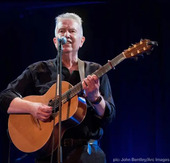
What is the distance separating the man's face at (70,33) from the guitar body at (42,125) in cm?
43

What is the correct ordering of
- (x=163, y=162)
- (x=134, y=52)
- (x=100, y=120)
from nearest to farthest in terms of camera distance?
(x=134, y=52)
(x=100, y=120)
(x=163, y=162)

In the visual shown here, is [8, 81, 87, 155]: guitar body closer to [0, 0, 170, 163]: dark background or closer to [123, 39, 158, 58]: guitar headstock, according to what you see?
[123, 39, 158, 58]: guitar headstock

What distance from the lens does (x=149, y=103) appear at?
158 inches

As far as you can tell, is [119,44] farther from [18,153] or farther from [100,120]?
[18,153]

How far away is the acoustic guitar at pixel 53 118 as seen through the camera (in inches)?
91.3

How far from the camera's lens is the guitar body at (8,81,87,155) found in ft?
7.78

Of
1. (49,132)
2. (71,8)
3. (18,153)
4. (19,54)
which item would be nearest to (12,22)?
(19,54)

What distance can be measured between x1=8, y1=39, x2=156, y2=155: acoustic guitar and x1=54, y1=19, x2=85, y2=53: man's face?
0.43m

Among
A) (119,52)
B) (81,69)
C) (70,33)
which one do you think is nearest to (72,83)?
(81,69)

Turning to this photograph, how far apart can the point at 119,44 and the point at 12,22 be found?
5.88 feet

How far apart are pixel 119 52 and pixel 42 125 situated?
2.07 metres

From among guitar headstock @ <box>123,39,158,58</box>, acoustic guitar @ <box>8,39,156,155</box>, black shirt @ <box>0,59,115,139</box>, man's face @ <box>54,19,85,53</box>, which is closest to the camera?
guitar headstock @ <box>123,39,158,58</box>

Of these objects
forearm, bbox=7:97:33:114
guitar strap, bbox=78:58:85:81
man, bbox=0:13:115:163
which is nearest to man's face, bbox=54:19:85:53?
man, bbox=0:13:115:163

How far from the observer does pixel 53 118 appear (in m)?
2.49
